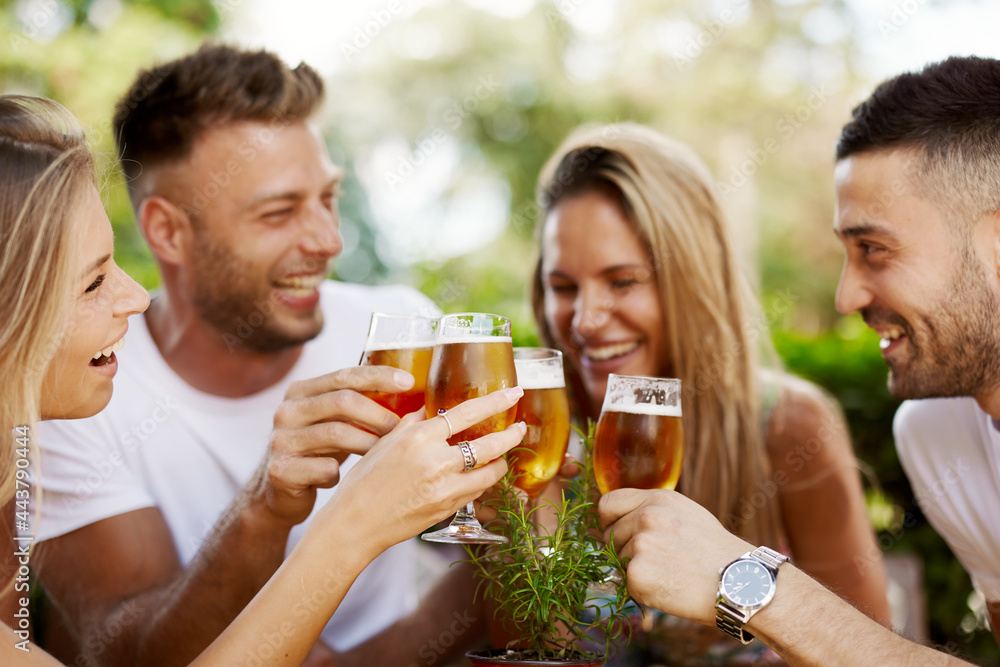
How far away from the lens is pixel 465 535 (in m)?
1.88

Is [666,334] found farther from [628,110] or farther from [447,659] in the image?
[628,110]

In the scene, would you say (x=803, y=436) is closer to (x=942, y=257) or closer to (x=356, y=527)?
(x=942, y=257)

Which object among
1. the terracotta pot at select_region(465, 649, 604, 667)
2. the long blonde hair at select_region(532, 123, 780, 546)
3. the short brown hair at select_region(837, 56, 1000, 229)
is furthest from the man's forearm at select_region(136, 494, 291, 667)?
the short brown hair at select_region(837, 56, 1000, 229)

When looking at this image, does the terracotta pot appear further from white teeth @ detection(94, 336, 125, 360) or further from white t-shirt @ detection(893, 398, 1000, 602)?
white t-shirt @ detection(893, 398, 1000, 602)

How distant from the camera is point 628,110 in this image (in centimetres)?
2108

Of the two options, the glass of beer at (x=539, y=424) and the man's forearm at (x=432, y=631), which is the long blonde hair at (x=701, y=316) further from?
the glass of beer at (x=539, y=424)

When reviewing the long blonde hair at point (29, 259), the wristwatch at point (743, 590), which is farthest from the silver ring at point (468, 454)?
the long blonde hair at point (29, 259)

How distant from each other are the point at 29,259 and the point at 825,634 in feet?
6.74

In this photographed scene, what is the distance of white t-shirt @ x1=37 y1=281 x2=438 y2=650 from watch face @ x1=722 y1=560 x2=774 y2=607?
71.0 inches

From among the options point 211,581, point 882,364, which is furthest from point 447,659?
point 882,364

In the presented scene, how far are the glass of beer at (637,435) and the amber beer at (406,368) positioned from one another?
1.64 feet

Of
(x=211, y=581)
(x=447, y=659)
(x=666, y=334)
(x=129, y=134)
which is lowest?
(x=447, y=659)

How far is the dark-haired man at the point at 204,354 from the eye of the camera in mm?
2840

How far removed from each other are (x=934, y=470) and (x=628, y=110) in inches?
757
